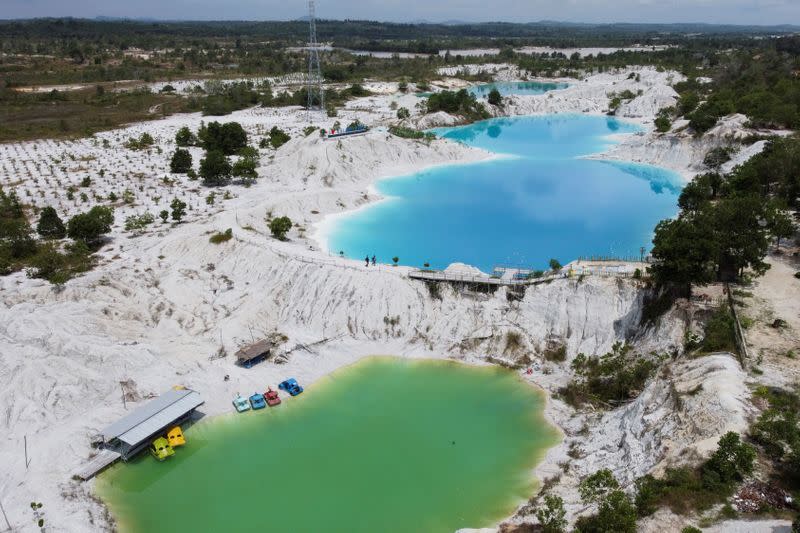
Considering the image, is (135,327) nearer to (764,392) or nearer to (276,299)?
(276,299)

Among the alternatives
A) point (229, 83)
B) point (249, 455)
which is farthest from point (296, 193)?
point (229, 83)

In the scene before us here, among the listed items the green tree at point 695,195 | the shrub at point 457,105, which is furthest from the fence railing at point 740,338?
the shrub at point 457,105

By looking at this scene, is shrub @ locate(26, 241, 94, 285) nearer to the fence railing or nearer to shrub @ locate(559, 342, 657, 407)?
shrub @ locate(559, 342, 657, 407)

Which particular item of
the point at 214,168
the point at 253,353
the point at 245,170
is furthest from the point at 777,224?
the point at 214,168

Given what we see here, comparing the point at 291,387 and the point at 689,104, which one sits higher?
the point at 689,104

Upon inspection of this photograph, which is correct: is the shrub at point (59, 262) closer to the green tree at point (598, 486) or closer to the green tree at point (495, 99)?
the green tree at point (598, 486)

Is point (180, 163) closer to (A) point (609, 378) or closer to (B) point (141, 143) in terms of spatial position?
(B) point (141, 143)
